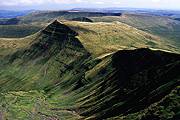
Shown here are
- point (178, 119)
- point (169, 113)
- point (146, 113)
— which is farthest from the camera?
point (146, 113)

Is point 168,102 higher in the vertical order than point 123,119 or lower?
higher

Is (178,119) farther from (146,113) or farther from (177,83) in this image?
(177,83)

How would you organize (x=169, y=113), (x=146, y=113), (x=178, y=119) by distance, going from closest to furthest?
(x=178, y=119), (x=169, y=113), (x=146, y=113)

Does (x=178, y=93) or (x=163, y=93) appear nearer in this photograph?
(x=178, y=93)

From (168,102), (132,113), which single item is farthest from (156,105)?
(132,113)

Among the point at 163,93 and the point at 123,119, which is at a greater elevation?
the point at 163,93

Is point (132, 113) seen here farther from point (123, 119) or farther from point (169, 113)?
point (169, 113)

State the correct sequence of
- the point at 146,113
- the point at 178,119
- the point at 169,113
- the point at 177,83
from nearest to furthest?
the point at 178,119 < the point at 169,113 < the point at 146,113 < the point at 177,83

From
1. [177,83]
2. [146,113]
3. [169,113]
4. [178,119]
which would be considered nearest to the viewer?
[178,119]

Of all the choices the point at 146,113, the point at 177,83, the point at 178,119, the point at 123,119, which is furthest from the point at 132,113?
the point at 178,119
